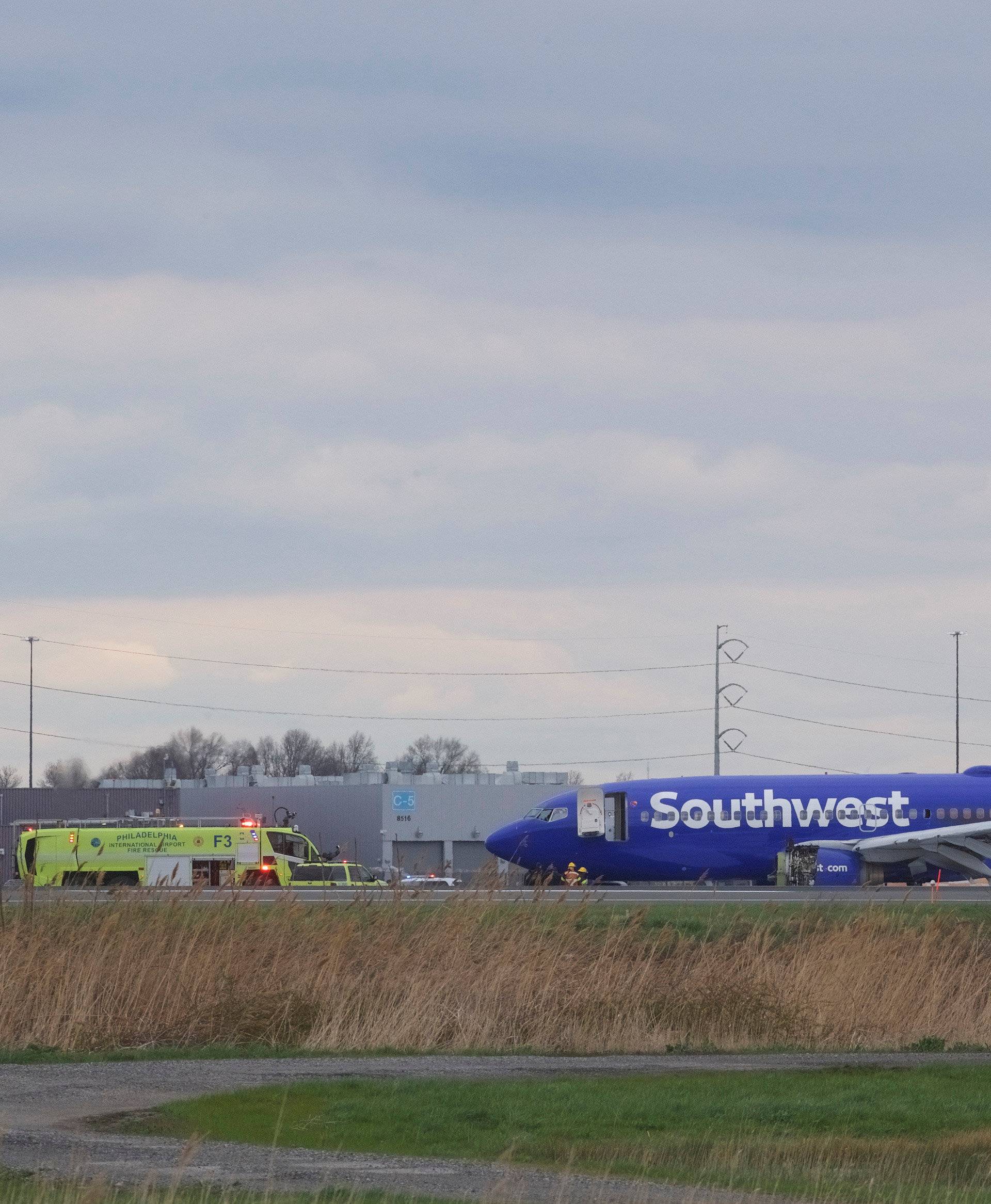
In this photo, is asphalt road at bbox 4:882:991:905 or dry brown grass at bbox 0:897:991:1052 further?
asphalt road at bbox 4:882:991:905

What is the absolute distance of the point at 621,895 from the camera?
132 ft

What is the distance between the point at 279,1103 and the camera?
1458cm

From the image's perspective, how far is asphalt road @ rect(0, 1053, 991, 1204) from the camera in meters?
11.1

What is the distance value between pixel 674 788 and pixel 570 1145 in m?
38.9

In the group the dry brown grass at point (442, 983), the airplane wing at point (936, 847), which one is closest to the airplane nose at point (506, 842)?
the airplane wing at point (936, 847)

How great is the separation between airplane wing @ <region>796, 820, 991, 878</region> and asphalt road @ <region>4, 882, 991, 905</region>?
1.51 meters

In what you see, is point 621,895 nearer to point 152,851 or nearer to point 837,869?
point 837,869

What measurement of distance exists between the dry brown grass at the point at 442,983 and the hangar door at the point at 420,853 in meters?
64.8

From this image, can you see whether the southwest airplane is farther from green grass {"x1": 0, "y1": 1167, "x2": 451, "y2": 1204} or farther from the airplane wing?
green grass {"x1": 0, "y1": 1167, "x2": 451, "y2": 1204}

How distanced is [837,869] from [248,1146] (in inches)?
1522

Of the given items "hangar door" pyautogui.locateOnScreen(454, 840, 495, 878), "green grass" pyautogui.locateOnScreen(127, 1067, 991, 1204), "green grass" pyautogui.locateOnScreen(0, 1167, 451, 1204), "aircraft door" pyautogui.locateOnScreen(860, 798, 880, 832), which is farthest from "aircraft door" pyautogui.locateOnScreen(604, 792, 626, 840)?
"green grass" pyautogui.locateOnScreen(0, 1167, 451, 1204)

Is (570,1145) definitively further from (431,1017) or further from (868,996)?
(868,996)

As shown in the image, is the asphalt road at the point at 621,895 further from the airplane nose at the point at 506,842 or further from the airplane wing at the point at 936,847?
the airplane nose at the point at 506,842

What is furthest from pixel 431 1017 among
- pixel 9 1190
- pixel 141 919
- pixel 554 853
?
pixel 554 853
